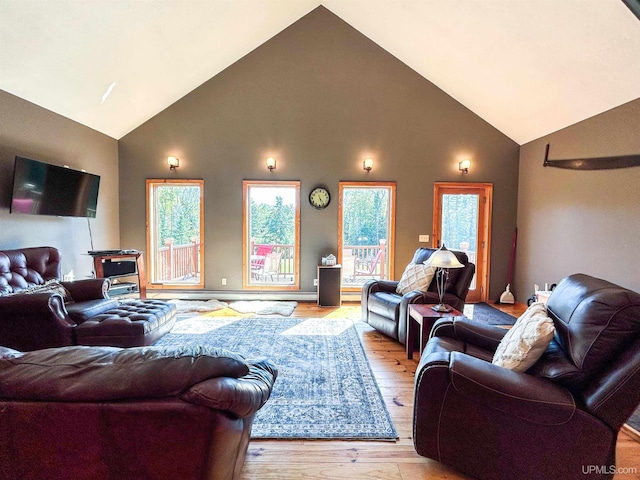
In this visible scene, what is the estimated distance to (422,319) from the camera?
2.73 meters

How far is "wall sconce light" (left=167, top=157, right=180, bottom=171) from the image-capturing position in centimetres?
511

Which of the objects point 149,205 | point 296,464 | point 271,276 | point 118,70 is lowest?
point 296,464

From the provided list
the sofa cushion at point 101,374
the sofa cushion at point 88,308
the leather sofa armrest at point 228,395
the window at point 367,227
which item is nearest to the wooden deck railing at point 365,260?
the window at point 367,227

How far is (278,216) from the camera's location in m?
5.30

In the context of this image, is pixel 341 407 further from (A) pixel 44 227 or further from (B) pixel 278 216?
(A) pixel 44 227

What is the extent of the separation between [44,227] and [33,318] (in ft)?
6.40

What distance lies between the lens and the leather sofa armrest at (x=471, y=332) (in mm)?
2184

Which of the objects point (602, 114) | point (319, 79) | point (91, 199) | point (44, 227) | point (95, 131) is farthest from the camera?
point (319, 79)

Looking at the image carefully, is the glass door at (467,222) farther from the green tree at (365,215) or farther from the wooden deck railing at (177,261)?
the wooden deck railing at (177,261)

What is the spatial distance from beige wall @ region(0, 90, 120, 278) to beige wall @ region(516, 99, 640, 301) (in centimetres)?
674

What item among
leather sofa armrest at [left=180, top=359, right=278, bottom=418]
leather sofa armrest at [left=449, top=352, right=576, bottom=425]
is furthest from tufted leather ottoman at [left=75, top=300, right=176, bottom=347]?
leather sofa armrest at [left=449, top=352, right=576, bottom=425]

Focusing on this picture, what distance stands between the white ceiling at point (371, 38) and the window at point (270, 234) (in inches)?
80.6

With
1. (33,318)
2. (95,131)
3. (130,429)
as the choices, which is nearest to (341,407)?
(130,429)

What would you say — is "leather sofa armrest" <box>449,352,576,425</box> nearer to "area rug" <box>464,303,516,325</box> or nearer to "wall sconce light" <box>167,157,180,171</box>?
"area rug" <box>464,303,516,325</box>
